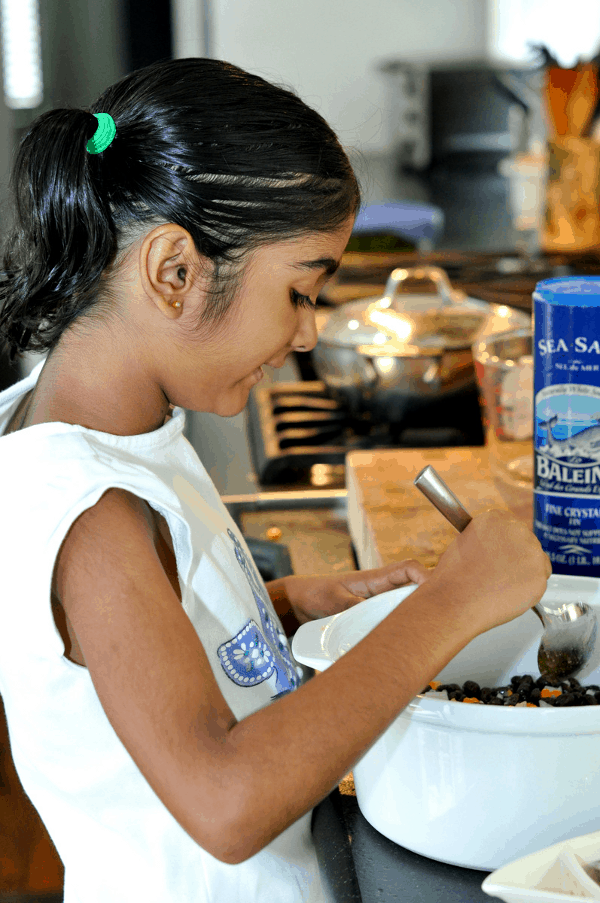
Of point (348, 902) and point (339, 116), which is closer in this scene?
point (348, 902)

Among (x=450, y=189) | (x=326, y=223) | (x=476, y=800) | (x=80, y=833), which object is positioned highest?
(x=326, y=223)

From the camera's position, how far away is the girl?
0.55 meters

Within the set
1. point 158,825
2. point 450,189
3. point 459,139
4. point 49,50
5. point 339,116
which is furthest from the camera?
point 339,116

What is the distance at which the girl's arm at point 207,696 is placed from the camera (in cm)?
53

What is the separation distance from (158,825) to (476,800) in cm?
23

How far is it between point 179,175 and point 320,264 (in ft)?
0.39

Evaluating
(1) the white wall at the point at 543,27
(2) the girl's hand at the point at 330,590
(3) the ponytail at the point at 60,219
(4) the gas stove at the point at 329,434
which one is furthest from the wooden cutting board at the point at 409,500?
(1) the white wall at the point at 543,27

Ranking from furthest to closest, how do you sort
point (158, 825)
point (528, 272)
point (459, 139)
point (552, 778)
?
point (459, 139)
point (528, 272)
point (158, 825)
point (552, 778)

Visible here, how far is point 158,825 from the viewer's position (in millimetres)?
668

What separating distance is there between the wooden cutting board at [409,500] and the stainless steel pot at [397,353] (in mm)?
178

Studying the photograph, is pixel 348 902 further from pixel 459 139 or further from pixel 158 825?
pixel 459 139

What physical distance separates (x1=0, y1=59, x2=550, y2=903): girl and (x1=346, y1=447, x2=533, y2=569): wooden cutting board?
0.73 feet

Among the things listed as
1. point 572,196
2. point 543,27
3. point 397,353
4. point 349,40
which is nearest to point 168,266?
point 397,353

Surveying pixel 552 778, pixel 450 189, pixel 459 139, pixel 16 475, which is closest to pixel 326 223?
pixel 16 475
